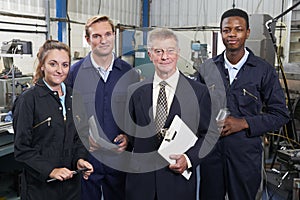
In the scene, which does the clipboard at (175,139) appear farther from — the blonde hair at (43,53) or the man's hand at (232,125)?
the blonde hair at (43,53)

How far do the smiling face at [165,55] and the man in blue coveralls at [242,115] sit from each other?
0.32m

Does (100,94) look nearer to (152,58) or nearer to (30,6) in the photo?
(152,58)

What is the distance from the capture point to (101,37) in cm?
148

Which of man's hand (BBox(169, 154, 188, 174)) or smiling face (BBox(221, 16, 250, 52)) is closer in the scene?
man's hand (BBox(169, 154, 188, 174))

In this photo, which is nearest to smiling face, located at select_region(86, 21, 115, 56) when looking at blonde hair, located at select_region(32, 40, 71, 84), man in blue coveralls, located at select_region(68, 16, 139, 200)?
man in blue coveralls, located at select_region(68, 16, 139, 200)

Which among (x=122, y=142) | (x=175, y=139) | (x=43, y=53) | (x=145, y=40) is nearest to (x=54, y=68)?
(x=43, y=53)

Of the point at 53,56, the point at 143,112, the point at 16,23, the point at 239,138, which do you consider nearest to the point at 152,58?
the point at 143,112

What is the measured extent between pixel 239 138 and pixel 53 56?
86 cm

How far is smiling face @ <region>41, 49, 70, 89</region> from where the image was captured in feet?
4.12

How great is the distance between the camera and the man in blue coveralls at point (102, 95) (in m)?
1.48

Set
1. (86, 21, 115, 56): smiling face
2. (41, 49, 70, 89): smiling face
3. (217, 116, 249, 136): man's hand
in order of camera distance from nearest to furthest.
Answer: (41, 49, 70, 89): smiling face, (217, 116, 249, 136): man's hand, (86, 21, 115, 56): smiling face

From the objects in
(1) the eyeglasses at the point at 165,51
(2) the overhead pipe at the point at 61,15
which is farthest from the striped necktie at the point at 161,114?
(2) the overhead pipe at the point at 61,15

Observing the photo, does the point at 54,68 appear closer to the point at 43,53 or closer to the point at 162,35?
the point at 43,53

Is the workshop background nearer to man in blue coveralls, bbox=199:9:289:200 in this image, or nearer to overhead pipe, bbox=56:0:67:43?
overhead pipe, bbox=56:0:67:43
